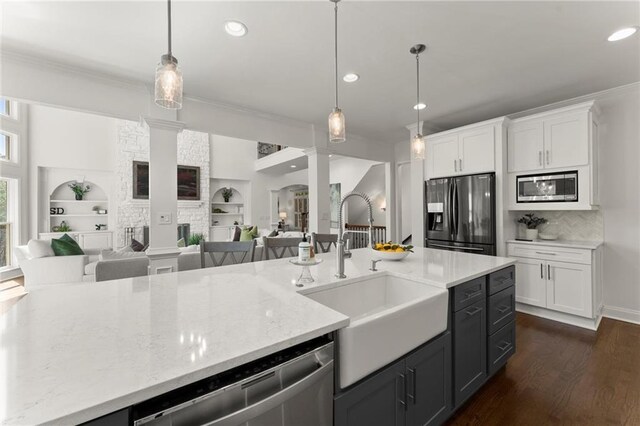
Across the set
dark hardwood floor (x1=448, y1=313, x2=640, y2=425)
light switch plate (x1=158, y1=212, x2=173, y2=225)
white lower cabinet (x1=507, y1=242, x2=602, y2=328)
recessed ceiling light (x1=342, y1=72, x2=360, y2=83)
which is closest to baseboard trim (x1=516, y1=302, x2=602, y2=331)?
white lower cabinet (x1=507, y1=242, x2=602, y2=328)

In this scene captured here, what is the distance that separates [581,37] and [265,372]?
3.22 meters

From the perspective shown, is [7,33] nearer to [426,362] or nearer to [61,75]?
[61,75]

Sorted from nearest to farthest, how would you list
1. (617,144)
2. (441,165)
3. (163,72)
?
(163,72) < (617,144) < (441,165)

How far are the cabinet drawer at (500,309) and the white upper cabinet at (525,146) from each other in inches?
80.2

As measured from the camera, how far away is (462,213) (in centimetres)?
382

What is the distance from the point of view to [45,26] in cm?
207

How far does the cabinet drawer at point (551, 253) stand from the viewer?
118 inches

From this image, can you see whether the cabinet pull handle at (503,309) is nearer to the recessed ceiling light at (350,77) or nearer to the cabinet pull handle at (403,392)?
the cabinet pull handle at (403,392)

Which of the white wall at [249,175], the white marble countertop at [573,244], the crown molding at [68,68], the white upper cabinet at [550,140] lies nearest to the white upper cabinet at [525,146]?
the white upper cabinet at [550,140]

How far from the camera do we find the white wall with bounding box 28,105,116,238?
6.11m

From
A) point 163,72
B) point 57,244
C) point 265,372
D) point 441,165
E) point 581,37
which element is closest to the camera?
point 265,372

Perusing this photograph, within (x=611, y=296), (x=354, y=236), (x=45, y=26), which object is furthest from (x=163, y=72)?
(x=354, y=236)

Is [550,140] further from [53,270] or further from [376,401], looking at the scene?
[53,270]

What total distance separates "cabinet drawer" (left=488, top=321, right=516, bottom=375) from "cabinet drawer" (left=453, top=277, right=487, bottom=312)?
390 millimetres
